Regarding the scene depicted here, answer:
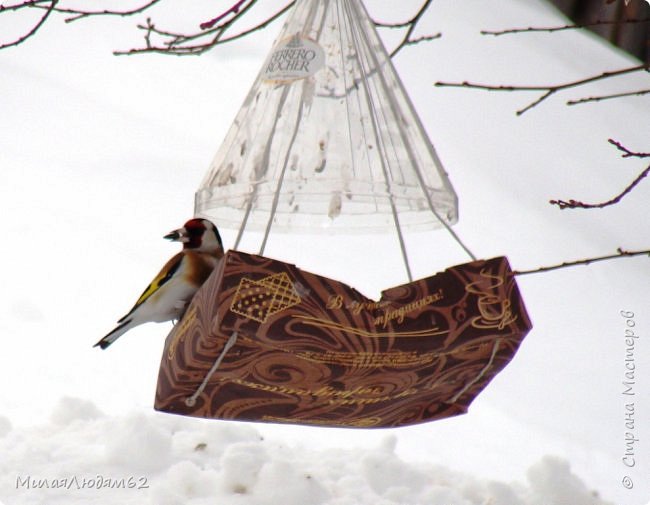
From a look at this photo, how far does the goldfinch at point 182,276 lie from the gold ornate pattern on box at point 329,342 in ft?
0.21

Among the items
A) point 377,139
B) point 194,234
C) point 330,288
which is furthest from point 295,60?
point 330,288

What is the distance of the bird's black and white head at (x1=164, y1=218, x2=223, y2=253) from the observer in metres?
1.35

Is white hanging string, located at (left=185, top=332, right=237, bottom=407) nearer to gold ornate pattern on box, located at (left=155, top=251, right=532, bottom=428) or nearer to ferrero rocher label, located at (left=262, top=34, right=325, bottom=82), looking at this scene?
gold ornate pattern on box, located at (left=155, top=251, right=532, bottom=428)

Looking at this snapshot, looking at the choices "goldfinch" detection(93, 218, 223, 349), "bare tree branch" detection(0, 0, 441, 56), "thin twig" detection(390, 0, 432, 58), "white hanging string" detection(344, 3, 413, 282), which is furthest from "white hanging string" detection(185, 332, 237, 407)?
"thin twig" detection(390, 0, 432, 58)

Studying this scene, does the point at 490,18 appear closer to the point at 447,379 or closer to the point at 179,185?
the point at 179,185

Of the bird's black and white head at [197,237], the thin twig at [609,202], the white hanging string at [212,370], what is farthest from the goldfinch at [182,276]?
the thin twig at [609,202]

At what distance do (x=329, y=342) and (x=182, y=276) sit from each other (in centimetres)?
32

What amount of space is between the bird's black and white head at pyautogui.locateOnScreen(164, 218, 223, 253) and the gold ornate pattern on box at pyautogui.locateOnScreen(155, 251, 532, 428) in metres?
0.15

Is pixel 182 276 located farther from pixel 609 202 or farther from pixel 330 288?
pixel 609 202

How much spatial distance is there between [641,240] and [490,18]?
127cm

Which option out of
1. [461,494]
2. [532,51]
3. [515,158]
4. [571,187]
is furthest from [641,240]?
[461,494]

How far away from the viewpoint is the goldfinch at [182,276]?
131 cm

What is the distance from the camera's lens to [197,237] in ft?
4.44

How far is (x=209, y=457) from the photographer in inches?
81.9
